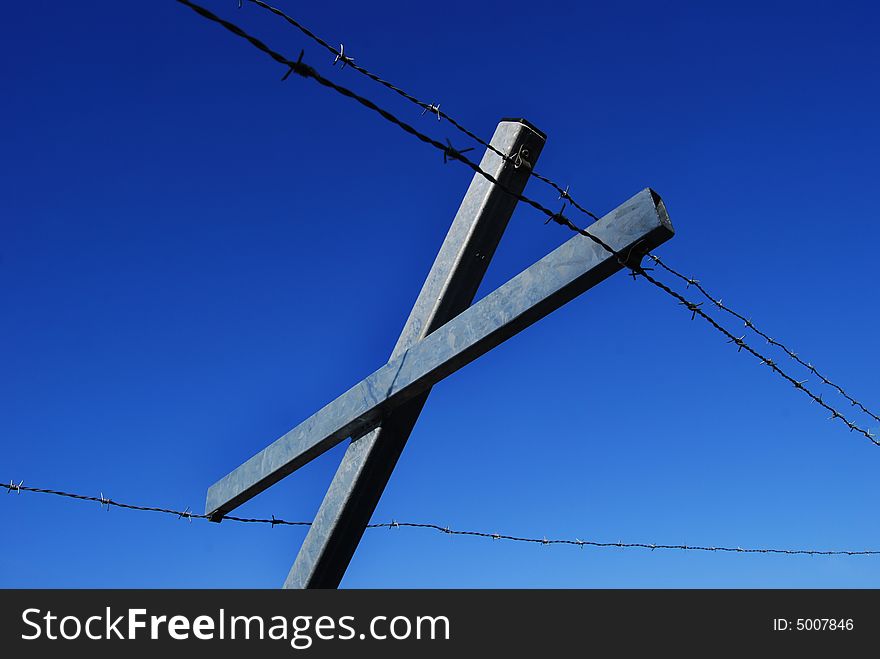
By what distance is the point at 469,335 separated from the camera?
2.94 m

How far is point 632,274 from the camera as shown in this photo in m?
2.74

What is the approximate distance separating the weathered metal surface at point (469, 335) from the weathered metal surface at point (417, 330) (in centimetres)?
11

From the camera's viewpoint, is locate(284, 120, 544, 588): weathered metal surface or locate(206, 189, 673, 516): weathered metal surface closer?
locate(206, 189, 673, 516): weathered metal surface

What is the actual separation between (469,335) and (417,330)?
345 millimetres

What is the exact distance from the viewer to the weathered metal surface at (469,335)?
266 cm

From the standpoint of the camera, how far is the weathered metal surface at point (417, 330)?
10.4ft

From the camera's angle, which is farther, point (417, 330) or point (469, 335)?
point (417, 330)

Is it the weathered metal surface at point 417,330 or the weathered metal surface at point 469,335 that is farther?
the weathered metal surface at point 417,330

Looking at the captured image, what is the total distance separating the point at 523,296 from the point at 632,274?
0.38 metres

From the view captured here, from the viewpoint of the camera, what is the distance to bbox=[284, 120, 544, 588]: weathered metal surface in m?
3.16

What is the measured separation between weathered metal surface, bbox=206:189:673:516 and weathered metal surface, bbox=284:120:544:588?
111 mm
